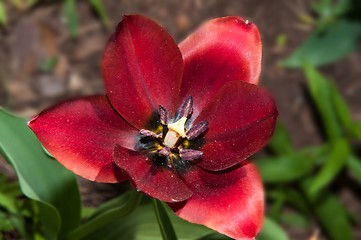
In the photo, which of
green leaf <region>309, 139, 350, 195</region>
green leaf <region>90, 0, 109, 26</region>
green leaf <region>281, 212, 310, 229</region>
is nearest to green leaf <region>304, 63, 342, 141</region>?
green leaf <region>309, 139, 350, 195</region>

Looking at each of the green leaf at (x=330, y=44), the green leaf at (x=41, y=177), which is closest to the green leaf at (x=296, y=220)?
the green leaf at (x=330, y=44)

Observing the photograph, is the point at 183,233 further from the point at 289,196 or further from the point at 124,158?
the point at 289,196

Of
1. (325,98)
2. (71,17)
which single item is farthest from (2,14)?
(325,98)

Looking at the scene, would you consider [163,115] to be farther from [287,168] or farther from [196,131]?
[287,168]

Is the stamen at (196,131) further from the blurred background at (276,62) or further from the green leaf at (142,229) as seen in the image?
the blurred background at (276,62)

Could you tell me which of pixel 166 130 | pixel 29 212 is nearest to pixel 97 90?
pixel 29 212

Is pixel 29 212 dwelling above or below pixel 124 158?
below

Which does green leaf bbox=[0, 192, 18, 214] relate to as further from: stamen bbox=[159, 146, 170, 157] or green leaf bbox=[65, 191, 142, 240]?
stamen bbox=[159, 146, 170, 157]

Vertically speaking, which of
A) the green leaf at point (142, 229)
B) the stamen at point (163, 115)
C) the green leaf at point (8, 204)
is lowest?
Result: the green leaf at point (142, 229)
